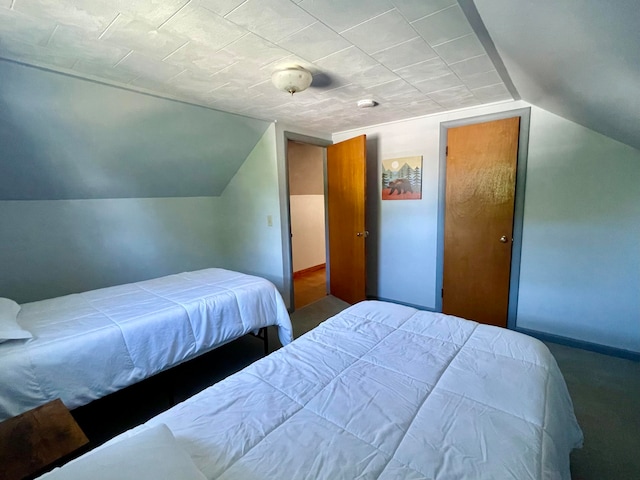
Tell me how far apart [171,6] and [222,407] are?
1.64 m

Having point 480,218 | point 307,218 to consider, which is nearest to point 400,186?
point 480,218

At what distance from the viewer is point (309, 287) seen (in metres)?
4.63

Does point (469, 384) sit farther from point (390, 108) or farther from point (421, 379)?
point (390, 108)

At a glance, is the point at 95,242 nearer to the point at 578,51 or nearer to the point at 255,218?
the point at 255,218

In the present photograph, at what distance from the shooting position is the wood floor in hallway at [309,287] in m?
4.07

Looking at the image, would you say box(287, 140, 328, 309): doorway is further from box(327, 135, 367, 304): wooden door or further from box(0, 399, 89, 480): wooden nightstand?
box(0, 399, 89, 480): wooden nightstand

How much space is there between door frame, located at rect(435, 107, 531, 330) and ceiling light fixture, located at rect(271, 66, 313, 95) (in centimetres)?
179

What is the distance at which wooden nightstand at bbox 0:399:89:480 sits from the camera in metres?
0.95

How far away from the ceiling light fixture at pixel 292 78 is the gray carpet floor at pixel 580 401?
2.01 meters

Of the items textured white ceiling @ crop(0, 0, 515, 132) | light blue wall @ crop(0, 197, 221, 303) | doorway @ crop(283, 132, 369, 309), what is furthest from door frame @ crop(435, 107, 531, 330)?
light blue wall @ crop(0, 197, 221, 303)

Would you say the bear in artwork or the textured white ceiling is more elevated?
the textured white ceiling

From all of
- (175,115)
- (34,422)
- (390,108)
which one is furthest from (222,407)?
(390,108)

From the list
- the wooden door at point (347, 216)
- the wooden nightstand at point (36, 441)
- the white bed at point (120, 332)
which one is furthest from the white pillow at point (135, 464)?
the wooden door at point (347, 216)

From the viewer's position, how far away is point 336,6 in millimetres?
1291
